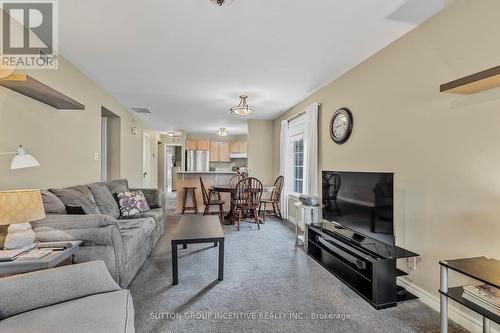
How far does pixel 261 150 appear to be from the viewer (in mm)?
6453

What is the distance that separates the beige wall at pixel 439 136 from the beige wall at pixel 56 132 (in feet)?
11.3

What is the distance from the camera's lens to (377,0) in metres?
1.81

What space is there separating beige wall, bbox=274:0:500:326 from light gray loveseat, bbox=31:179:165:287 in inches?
102

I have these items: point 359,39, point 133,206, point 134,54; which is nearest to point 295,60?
point 359,39

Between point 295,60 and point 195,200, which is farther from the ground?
point 295,60

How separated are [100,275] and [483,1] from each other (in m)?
3.07

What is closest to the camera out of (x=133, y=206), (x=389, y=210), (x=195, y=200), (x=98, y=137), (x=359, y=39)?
(x=389, y=210)

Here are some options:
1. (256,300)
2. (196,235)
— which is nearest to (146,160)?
(196,235)

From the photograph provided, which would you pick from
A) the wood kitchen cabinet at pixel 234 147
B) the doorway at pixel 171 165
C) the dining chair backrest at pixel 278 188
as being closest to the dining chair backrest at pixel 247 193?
the dining chair backrest at pixel 278 188

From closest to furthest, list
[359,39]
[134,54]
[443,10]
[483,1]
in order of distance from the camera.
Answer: [483,1]
[443,10]
[359,39]
[134,54]

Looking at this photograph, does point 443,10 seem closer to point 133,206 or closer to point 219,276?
Result: point 219,276

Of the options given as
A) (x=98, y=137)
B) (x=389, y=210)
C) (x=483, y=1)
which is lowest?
(x=389, y=210)

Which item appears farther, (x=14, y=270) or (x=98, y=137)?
(x=98, y=137)

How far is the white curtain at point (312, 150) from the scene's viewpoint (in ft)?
12.8
